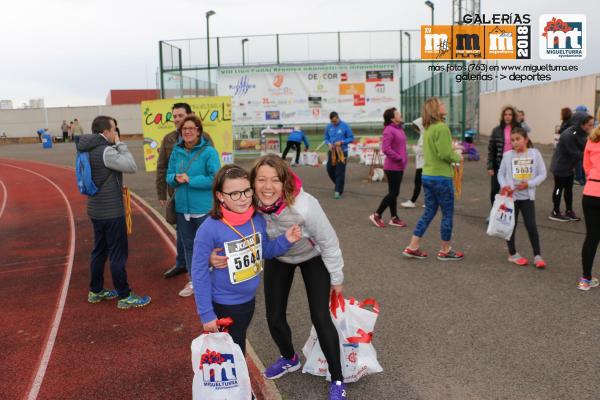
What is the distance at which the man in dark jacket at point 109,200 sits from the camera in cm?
489

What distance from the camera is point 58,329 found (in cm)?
479

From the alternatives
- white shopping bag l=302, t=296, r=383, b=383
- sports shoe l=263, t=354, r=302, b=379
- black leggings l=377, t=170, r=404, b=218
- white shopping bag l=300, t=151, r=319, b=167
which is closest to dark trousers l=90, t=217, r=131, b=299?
sports shoe l=263, t=354, r=302, b=379

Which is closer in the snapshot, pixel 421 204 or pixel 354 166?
pixel 421 204

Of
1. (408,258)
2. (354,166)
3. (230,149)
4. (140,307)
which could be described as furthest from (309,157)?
(140,307)

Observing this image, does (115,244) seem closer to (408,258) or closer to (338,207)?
(408,258)

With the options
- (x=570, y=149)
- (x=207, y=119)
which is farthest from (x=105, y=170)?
(x=207, y=119)

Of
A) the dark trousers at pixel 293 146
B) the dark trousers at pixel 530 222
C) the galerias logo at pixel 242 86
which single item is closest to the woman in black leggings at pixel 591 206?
the dark trousers at pixel 530 222

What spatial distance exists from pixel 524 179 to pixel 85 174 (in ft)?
15.5

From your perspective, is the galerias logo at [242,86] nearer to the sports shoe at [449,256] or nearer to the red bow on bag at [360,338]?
the sports shoe at [449,256]

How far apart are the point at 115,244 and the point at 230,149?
7.47 m

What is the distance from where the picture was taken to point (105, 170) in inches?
194

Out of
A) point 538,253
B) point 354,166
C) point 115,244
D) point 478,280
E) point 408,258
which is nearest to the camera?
point 115,244

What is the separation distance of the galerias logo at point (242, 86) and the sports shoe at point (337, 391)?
59.8 ft

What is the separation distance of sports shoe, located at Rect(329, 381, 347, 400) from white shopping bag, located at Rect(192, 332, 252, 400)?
1.99ft
